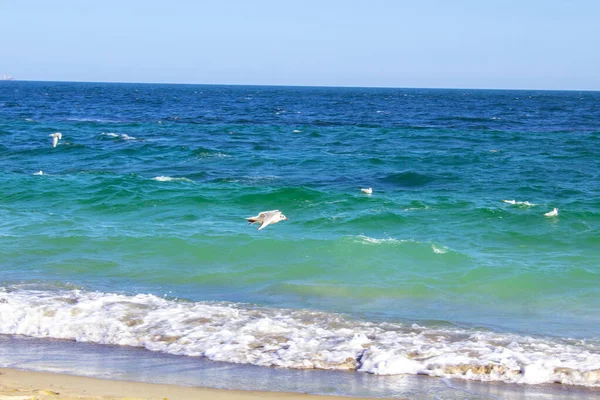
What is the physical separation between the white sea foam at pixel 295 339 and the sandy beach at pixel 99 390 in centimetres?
108

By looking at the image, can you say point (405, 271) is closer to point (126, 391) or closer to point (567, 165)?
point (126, 391)

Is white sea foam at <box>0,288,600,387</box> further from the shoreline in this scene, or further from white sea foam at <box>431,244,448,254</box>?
white sea foam at <box>431,244,448,254</box>

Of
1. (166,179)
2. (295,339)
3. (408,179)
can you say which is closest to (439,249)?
(295,339)

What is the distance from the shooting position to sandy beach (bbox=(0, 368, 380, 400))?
6610mm

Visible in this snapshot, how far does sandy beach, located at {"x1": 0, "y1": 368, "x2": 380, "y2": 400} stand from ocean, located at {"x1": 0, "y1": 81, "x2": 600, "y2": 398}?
0.51m

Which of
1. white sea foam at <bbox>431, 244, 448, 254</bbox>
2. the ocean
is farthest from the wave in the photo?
white sea foam at <bbox>431, 244, 448, 254</bbox>

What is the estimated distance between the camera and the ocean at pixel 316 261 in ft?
27.9

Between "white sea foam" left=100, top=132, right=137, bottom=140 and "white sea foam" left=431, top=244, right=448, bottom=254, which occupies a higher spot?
"white sea foam" left=100, top=132, right=137, bottom=140

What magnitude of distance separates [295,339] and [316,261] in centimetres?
466

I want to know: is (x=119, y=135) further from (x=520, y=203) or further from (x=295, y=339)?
(x=295, y=339)

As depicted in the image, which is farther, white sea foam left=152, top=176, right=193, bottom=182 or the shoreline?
white sea foam left=152, top=176, right=193, bottom=182

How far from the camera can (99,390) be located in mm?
6879

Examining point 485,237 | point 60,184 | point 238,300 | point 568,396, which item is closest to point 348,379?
point 568,396

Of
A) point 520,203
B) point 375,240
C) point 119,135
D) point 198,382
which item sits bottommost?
point 198,382
